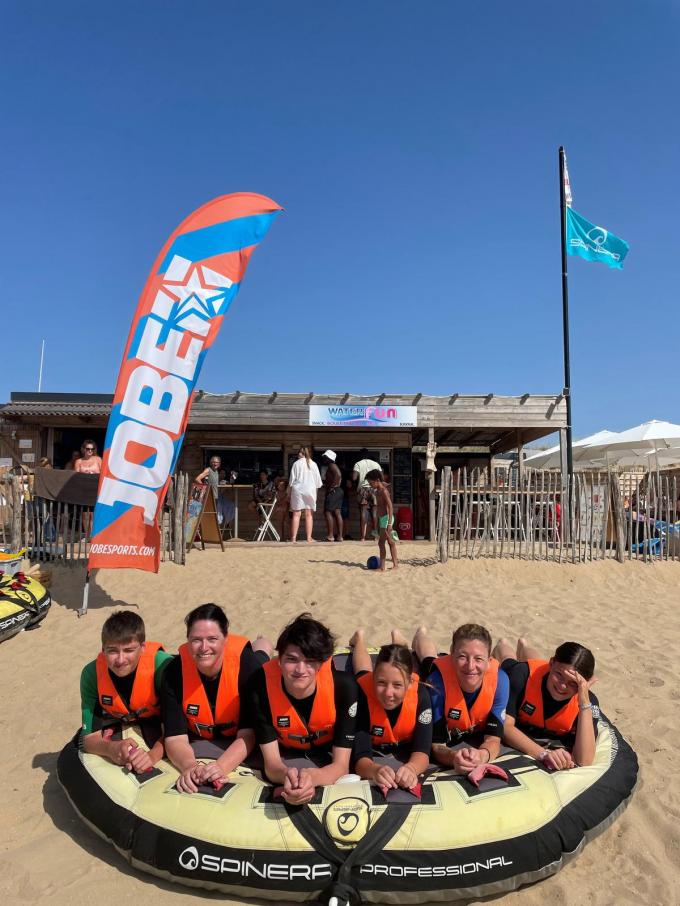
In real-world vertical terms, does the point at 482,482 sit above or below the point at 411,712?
above

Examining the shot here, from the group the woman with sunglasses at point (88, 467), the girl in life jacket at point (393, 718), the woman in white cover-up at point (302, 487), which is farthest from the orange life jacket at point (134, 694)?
the woman in white cover-up at point (302, 487)

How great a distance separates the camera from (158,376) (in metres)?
6.90

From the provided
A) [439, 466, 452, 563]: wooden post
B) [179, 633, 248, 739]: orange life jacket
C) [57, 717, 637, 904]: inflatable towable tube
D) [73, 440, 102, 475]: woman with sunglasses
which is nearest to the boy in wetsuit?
[439, 466, 452, 563]: wooden post

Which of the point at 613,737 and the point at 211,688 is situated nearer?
the point at 211,688

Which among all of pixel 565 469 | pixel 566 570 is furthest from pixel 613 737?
pixel 565 469

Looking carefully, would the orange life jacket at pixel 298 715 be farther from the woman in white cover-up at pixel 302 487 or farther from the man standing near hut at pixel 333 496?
the man standing near hut at pixel 333 496

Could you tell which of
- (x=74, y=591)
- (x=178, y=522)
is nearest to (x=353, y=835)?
(x=74, y=591)

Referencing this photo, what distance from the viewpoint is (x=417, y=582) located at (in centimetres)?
891

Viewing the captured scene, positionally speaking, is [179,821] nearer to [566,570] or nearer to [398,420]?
[566,570]

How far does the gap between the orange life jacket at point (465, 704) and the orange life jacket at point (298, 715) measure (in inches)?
27.0

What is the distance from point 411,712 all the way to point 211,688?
3.52 feet

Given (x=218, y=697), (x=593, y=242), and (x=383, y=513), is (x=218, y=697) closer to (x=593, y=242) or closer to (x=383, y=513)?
(x=383, y=513)

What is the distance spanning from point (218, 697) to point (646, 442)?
1492cm

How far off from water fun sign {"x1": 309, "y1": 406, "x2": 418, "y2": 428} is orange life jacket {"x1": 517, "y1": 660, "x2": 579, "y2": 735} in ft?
34.1
